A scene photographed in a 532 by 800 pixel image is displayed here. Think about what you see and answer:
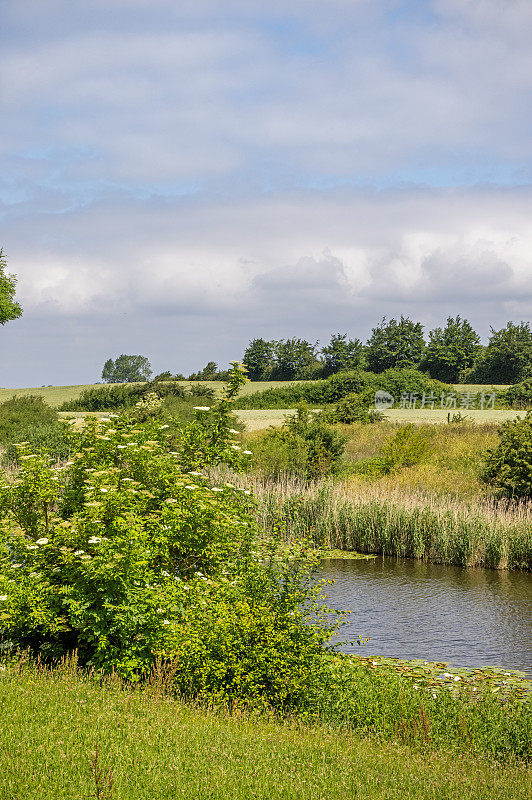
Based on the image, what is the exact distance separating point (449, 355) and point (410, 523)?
232 ft

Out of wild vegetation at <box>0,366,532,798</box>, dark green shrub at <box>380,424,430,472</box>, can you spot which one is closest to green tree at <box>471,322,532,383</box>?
dark green shrub at <box>380,424,430,472</box>

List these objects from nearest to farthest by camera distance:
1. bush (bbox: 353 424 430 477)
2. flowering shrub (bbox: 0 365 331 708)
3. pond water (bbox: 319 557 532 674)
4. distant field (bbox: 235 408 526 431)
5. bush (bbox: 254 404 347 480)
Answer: flowering shrub (bbox: 0 365 331 708)
pond water (bbox: 319 557 532 674)
bush (bbox: 254 404 347 480)
bush (bbox: 353 424 430 477)
distant field (bbox: 235 408 526 431)

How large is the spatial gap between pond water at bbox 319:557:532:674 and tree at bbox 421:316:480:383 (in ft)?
235

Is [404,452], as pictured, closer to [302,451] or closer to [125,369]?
[302,451]

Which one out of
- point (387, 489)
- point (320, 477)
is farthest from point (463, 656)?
point (320, 477)

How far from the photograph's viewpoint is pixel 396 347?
89688 millimetres

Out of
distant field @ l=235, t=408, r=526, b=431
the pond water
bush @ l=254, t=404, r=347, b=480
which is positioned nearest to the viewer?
the pond water

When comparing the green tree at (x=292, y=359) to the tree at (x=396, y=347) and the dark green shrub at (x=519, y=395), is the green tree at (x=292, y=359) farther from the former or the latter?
the dark green shrub at (x=519, y=395)

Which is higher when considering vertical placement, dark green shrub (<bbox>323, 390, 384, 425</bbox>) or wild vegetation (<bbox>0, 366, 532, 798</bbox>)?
dark green shrub (<bbox>323, 390, 384, 425</bbox>)

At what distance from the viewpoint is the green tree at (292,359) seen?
88.5m

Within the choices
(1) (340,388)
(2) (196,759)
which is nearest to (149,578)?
(2) (196,759)

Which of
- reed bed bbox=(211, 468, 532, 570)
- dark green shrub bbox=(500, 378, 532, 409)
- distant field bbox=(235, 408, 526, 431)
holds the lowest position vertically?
reed bed bbox=(211, 468, 532, 570)

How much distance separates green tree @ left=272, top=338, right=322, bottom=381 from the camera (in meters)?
88.5

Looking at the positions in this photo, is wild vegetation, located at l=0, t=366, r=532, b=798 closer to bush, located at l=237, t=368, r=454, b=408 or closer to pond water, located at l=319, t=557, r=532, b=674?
pond water, located at l=319, t=557, r=532, b=674
